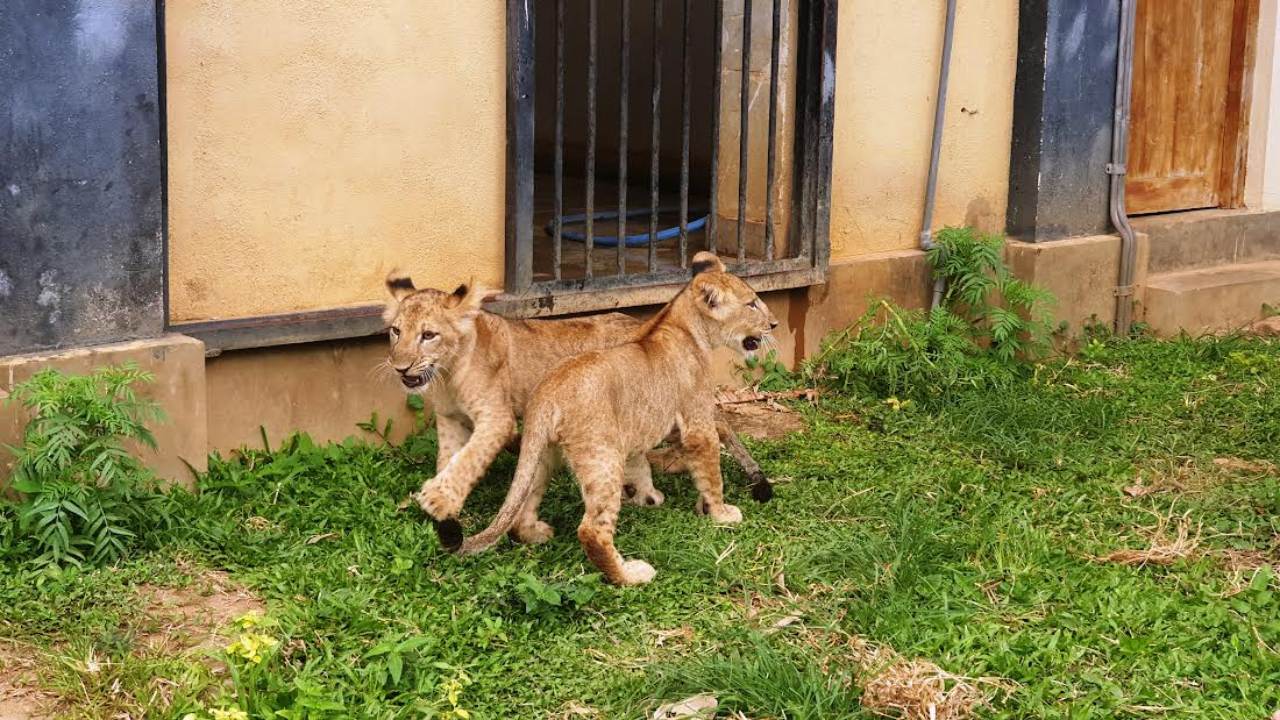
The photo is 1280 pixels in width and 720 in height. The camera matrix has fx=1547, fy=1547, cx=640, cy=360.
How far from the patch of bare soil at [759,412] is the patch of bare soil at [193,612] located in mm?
2821

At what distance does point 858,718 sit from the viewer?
451cm

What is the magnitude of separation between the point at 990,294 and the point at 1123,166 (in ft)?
4.20

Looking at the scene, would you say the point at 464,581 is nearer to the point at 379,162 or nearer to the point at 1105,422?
the point at 379,162

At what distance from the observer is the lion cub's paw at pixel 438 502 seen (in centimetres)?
568

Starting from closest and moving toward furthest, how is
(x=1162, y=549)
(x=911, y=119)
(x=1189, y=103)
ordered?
(x=1162, y=549) → (x=911, y=119) → (x=1189, y=103)

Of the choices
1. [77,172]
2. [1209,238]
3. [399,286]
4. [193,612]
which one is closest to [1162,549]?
[399,286]

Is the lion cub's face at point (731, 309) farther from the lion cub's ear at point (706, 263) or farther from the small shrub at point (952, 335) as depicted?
the small shrub at point (952, 335)

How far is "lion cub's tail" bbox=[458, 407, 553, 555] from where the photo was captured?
550cm

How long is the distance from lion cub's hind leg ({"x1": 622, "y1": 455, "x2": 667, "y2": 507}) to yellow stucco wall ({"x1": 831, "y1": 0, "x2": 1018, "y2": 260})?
8.34 feet

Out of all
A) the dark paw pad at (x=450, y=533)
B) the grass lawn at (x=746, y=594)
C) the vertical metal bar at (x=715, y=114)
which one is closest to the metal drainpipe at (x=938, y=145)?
the vertical metal bar at (x=715, y=114)

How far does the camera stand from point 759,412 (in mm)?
7887

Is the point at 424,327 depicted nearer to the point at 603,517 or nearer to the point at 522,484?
the point at 522,484

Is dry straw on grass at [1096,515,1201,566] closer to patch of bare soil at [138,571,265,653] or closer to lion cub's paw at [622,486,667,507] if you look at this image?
lion cub's paw at [622,486,667,507]

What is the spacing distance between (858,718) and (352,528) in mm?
2268
